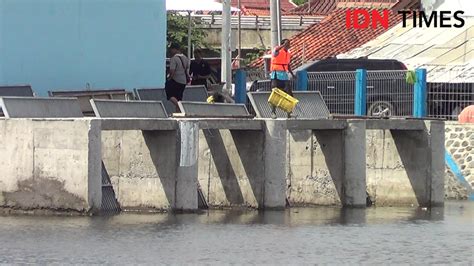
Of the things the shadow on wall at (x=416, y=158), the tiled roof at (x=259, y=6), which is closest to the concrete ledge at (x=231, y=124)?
the shadow on wall at (x=416, y=158)

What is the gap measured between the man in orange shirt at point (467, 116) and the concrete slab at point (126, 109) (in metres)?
8.62

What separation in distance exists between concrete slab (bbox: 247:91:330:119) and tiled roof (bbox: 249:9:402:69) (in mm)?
20826

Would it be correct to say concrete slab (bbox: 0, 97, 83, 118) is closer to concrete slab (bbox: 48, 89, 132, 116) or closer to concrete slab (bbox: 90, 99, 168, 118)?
concrete slab (bbox: 90, 99, 168, 118)

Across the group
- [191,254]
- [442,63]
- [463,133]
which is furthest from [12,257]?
[442,63]

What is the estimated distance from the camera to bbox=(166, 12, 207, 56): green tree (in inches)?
2090

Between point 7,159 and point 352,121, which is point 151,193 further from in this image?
point 352,121

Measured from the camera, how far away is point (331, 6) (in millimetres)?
63250

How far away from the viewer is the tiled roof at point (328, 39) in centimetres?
4979

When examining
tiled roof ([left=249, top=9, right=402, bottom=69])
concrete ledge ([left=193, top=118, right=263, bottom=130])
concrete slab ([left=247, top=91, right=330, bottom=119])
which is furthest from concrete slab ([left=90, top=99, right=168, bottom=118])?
tiled roof ([left=249, top=9, right=402, bottom=69])

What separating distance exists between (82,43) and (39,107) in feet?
15.1

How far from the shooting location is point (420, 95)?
31.5 m

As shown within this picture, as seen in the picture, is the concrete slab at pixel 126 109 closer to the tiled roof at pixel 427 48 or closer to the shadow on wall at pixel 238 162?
the shadow on wall at pixel 238 162

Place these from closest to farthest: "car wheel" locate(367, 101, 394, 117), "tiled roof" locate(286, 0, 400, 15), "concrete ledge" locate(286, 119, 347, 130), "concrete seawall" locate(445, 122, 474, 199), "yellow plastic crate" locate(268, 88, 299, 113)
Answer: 1. "concrete ledge" locate(286, 119, 347, 130)
2. "yellow plastic crate" locate(268, 88, 299, 113)
3. "concrete seawall" locate(445, 122, 474, 199)
4. "car wheel" locate(367, 101, 394, 117)
5. "tiled roof" locate(286, 0, 400, 15)

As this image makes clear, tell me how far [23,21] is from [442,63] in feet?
64.8
